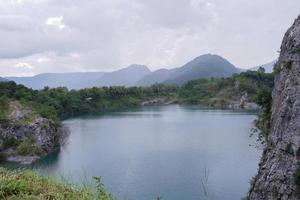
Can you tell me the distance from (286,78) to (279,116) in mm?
1929

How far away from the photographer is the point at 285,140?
17.6 m

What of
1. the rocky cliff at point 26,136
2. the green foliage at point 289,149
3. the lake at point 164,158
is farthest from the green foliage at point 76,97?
the green foliage at point 289,149

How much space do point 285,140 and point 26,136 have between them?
50.1 metres

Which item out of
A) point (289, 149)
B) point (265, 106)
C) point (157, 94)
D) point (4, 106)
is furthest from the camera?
point (157, 94)

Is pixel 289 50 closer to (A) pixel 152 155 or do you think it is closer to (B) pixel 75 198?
(B) pixel 75 198

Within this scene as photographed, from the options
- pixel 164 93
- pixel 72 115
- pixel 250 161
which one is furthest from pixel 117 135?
pixel 164 93

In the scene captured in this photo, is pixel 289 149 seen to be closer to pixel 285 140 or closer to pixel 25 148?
pixel 285 140

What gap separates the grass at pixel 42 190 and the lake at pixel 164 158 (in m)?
13.6

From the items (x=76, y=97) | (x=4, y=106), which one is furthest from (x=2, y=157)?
(x=76, y=97)

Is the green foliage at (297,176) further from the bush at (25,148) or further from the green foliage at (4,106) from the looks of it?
the green foliage at (4,106)

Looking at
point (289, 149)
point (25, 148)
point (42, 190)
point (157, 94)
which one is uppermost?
point (42, 190)

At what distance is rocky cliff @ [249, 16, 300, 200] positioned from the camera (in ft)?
55.1

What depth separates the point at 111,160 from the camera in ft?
166

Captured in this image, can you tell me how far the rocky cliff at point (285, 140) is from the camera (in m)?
16.8
